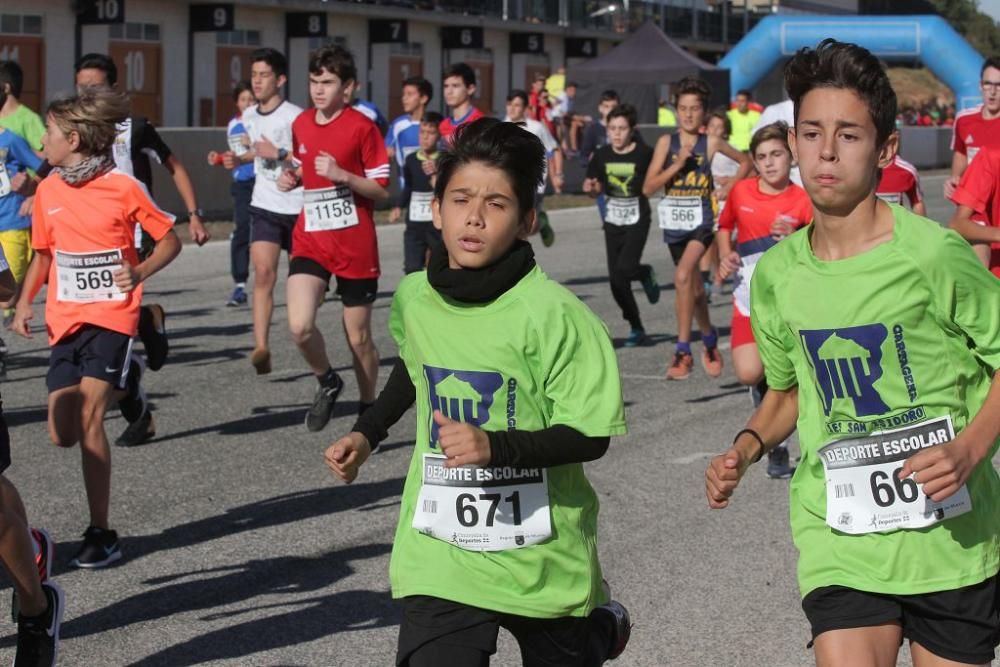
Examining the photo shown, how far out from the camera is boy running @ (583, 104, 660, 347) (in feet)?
41.5

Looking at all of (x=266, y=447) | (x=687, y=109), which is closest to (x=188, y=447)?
(x=266, y=447)

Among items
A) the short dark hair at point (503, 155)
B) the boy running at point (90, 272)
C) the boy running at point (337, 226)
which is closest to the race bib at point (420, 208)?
the boy running at point (337, 226)

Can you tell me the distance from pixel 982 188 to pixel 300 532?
126 inches

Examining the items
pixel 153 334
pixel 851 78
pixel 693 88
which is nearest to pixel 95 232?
pixel 153 334

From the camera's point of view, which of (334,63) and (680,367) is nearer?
(334,63)

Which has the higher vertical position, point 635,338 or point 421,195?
point 421,195

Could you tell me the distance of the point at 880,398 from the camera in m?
3.57

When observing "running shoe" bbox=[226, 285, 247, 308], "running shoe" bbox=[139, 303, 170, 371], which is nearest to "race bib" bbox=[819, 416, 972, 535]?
"running shoe" bbox=[139, 303, 170, 371]

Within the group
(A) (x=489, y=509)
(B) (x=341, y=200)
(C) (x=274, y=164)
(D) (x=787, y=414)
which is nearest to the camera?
(A) (x=489, y=509)

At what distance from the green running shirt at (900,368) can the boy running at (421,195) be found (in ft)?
31.5

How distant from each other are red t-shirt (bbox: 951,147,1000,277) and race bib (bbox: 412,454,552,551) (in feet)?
13.1

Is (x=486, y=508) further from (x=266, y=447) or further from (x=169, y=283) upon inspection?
(x=169, y=283)

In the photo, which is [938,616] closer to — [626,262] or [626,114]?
[626,262]

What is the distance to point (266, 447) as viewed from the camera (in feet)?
28.3
